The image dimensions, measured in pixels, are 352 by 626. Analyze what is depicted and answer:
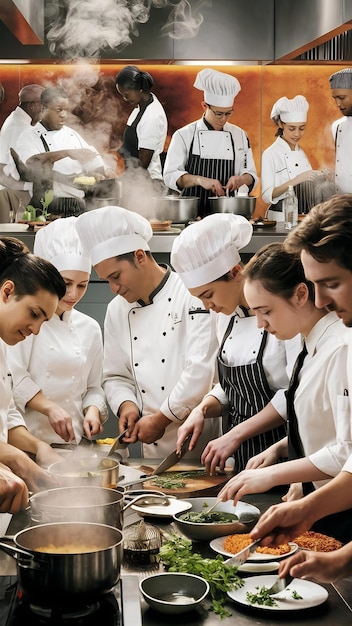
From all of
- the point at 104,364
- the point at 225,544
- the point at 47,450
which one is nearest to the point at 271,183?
the point at 104,364

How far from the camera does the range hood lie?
1.75 meters

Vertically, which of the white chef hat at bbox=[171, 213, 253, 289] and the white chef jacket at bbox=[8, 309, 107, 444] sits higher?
the white chef hat at bbox=[171, 213, 253, 289]

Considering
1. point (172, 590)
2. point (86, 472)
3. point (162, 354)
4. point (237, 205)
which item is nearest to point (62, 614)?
point (172, 590)

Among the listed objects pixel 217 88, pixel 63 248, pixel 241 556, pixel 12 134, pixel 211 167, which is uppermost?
pixel 217 88

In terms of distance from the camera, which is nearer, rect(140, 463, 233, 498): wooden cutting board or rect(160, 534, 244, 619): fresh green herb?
rect(160, 534, 244, 619): fresh green herb

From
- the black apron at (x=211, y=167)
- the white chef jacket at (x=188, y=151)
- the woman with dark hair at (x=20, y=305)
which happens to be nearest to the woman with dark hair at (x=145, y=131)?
the white chef jacket at (x=188, y=151)

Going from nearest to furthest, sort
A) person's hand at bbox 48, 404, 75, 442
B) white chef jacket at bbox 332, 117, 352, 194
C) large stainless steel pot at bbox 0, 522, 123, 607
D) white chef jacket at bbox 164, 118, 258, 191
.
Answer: large stainless steel pot at bbox 0, 522, 123, 607 < person's hand at bbox 48, 404, 75, 442 < white chef jacket at bbox 164, 118, 258, 191 < white chef jacket at bbox 332, 117, 352, 194

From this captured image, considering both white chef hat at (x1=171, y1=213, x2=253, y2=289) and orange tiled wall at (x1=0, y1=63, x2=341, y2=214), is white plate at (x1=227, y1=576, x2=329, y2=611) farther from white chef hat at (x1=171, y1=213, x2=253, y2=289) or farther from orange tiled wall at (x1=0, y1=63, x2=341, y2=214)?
orange tiled wall at (x1=0, y1=63, x2=341, y2=214)

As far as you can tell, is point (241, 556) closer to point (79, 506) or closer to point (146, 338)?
point (79, 506)

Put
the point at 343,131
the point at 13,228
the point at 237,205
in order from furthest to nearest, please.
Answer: the point at 343,131, the point at 13,228, the point at 237,205

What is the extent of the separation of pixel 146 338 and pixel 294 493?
1104 millimetres

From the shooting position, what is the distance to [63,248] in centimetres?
296

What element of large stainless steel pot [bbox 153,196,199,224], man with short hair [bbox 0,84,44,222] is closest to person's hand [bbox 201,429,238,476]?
large stainless steel pot [bbox 153,196,199,224]

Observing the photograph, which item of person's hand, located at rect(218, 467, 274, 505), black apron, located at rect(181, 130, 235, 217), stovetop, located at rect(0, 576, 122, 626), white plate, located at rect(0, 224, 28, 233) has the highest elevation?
black apron, located at rect(181, 130, 235, 217)
